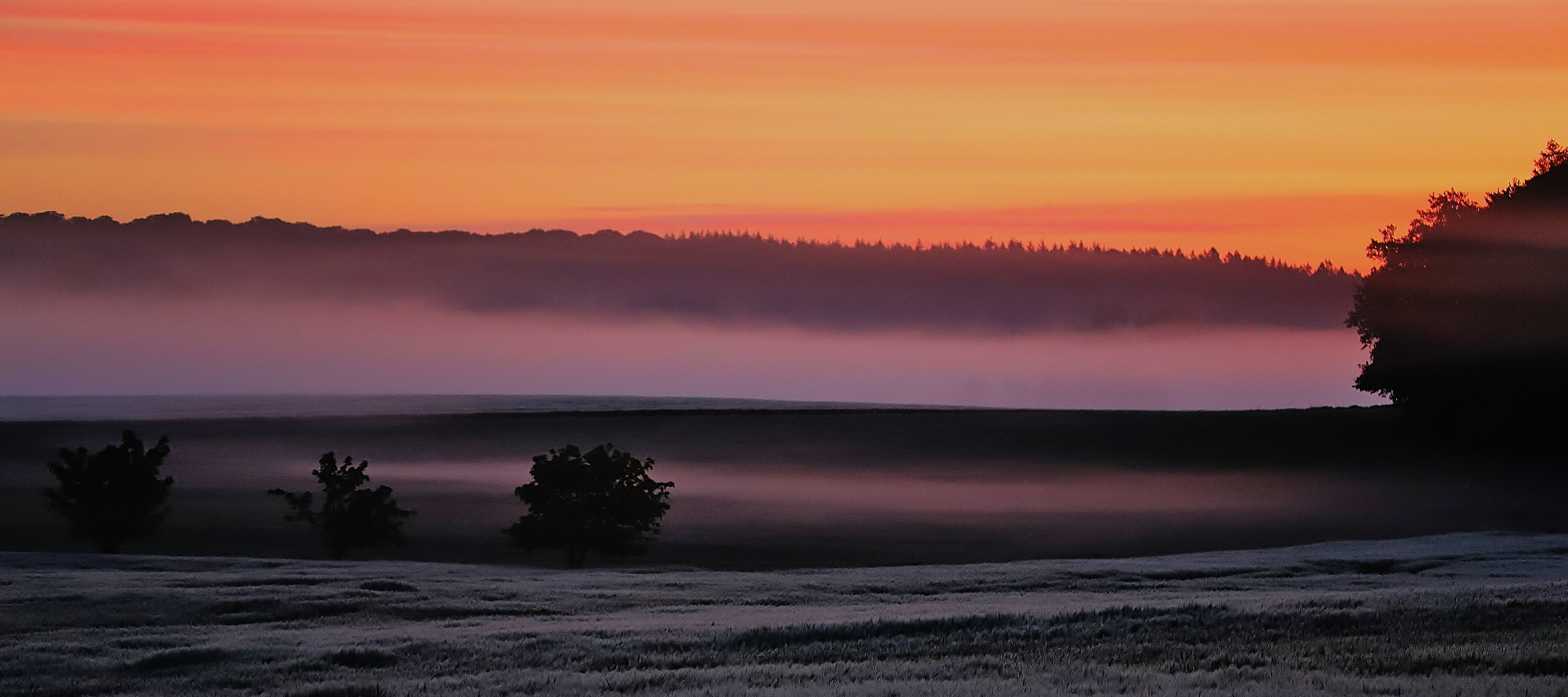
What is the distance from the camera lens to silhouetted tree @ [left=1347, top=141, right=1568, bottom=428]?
64438mm

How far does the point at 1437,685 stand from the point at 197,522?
47.7m

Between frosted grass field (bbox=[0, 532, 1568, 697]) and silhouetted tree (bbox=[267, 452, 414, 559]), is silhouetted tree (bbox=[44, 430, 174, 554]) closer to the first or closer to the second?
silhouetted tree (bbox=[267, 452, 414, 559])

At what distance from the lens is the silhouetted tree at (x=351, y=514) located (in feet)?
168

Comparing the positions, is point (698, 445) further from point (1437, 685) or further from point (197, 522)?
point (1437, 685)

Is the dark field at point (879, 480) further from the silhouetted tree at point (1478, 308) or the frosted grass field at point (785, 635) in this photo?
the frosted grass field at point (785, 635)

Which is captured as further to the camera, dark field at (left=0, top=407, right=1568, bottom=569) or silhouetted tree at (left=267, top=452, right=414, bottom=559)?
dark field at (left=0, top=407, right=1568, bottom=569)

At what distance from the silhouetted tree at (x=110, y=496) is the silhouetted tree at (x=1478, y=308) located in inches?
1821

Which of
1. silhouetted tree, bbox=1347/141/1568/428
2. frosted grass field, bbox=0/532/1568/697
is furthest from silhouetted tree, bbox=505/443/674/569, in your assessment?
silhouetted tree, bbox=1347/141/1568/428

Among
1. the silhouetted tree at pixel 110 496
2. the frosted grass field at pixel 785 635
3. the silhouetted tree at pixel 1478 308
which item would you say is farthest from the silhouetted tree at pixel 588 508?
the silhouetted tree at pixel 1478 308

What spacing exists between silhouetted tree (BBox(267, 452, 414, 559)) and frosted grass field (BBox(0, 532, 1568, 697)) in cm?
1545

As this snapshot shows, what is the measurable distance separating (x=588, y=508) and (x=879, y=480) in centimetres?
1960

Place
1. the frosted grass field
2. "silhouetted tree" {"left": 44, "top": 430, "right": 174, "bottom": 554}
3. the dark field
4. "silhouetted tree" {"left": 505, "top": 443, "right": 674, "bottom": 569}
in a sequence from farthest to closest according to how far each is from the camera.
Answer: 1. "silhouetted tree" {"left": 44, "top": 430, "right": 174, "bottom": 554}
2. the dark field
3. "silhouetted tree" {"left": 505, "top": 443, "right": 674, "bottom": 569}
4. the frosted grass field

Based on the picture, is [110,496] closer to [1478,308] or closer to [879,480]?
[879,480]

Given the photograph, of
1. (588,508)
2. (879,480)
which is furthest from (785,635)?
(879,480)
